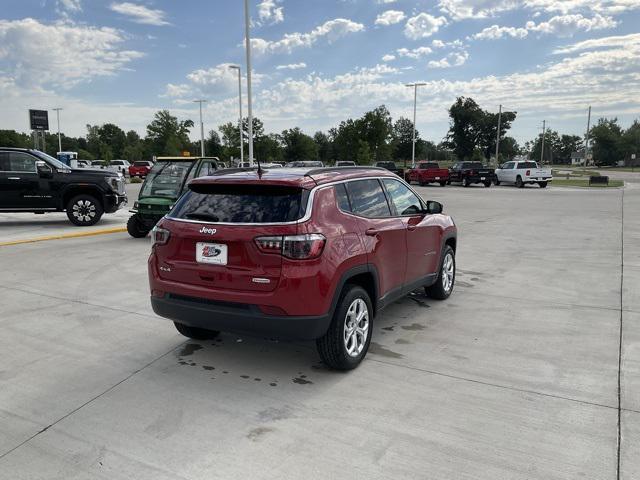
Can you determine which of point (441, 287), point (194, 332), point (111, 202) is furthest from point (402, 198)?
point (111, 202)

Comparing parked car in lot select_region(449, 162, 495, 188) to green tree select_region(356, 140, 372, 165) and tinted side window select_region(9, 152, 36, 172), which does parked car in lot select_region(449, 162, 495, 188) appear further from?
tinted side window select_region(9, 152, 36, 172)

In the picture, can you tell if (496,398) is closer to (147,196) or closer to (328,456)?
(328,456)

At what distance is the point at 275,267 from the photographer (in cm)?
370

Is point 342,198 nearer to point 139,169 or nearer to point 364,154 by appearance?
point 139,169

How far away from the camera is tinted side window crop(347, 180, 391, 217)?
14.8 feet

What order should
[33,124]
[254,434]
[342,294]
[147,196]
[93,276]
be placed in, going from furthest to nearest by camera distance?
[33,124], [147,196], [93,276], [342,294], [254,434]

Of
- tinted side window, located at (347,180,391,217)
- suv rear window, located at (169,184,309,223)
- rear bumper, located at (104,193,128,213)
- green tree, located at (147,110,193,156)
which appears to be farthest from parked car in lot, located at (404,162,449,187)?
green tree, located at (147,110,193,156)

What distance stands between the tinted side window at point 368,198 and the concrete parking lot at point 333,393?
1.27 m

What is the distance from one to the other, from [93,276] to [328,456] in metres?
5.75

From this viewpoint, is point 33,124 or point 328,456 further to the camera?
point 33,124

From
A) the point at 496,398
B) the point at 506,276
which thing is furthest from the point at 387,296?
the point at 506,276

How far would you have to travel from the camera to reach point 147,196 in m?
11.1

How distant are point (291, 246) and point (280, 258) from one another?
0.12 metres

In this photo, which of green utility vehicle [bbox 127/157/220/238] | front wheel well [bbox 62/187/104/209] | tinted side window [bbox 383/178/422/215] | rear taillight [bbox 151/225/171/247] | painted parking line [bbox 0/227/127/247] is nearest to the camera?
rear taillight [bbox 151/225/171/247]
